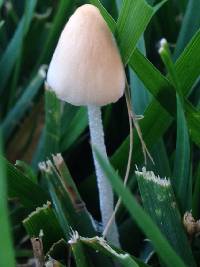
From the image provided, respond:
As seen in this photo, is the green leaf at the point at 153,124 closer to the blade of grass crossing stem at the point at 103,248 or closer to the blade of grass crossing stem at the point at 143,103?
the blade of grass crossing stem at the point at 143,103

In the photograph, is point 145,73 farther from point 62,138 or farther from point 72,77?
point 62,138

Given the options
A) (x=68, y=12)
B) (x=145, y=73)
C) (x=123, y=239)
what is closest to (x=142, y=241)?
(x=123, y=239)

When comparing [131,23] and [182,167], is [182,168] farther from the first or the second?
[131,23]

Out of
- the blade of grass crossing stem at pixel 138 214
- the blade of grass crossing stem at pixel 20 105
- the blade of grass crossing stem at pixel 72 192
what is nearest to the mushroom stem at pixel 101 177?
the blade of grass crossing stem at pixel 72 192

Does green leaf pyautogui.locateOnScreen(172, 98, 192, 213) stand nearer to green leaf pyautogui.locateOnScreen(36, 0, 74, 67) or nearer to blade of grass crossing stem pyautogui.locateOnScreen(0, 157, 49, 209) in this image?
blade of grass crossing stem pyautogui.locateOnScreen(0, 157, 49, 209)


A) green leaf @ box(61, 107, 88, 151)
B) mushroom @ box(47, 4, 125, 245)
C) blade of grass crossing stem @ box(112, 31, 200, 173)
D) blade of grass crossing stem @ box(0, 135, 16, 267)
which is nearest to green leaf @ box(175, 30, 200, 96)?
blade of grass crossing stem @ box(112, 31, 200, 173)

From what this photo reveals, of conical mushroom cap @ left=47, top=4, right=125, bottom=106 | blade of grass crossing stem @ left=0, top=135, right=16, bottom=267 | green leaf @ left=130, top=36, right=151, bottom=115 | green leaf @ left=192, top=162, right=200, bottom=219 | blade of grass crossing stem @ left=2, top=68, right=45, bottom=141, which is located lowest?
green leaf @ left=192, top=162, right=200, bottom=219

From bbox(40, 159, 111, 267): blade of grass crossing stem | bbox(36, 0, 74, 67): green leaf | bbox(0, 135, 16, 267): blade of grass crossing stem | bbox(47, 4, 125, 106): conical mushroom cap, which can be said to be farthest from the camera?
bbox(36, 0, 74, 67): green leaf
